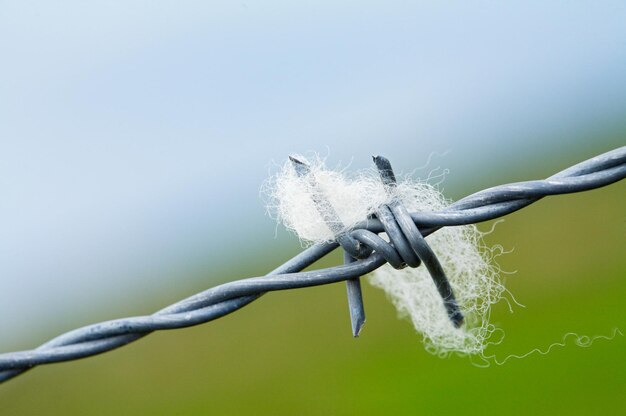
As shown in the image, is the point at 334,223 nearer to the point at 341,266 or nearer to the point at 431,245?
the point at 341,266

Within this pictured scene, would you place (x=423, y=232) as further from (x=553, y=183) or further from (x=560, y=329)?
(x=560, y=329)

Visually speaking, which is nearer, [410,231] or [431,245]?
[410,231]

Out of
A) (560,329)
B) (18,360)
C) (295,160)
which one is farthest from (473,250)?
(560,329)

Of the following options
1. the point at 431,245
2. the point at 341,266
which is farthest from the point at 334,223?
the point at 431,245
